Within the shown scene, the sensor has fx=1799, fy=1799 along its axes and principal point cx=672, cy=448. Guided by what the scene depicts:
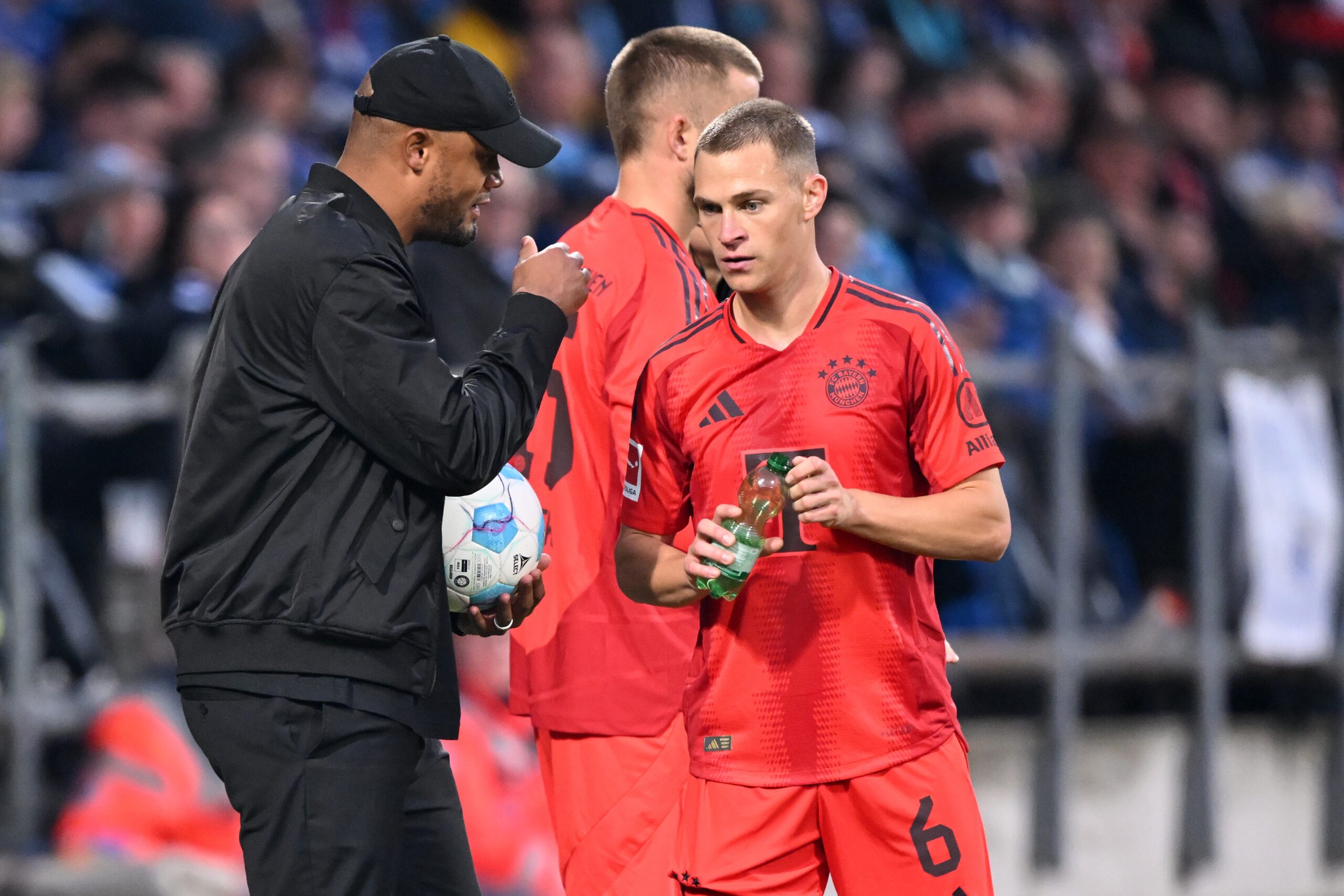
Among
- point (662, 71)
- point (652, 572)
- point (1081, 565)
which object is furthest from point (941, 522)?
point (1081, 565)

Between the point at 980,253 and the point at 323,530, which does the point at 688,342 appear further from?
the point at 980,253

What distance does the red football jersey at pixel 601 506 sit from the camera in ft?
13.6

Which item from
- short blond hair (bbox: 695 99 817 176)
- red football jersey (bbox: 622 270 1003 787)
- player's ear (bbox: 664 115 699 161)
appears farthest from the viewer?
player's ear (bbox: 664 115 699 161)

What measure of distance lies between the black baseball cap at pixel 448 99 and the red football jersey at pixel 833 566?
2.05ft

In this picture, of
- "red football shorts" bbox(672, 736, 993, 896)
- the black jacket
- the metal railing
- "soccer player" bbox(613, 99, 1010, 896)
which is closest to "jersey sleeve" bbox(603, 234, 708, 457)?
"soccer player" bbox(613, 99, 1010, 896)

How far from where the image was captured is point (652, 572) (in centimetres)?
369

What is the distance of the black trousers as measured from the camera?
10.6ft

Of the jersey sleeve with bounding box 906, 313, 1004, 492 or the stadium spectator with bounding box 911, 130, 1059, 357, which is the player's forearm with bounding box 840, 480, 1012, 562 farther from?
the stadium spectator with bounding box 911, 130, 1059, 357

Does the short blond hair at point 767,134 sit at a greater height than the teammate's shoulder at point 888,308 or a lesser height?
greater

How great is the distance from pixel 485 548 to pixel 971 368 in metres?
4.08

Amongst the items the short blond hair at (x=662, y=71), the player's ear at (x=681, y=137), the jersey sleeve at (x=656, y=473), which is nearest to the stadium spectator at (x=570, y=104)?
the short blond hair at (x=662, y=71)

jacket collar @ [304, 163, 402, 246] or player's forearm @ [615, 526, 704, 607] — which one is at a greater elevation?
jacket collar @ [304, 163, 402, 246]

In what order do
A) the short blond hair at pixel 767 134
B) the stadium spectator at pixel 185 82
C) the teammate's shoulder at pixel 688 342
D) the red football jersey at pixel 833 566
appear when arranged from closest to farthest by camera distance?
the red football jersey at pixel 833 566
the short blond hair at pixel 767 134
the teammate's shoulder at pixel 688 342
the stadium spectator at pixel 185 82

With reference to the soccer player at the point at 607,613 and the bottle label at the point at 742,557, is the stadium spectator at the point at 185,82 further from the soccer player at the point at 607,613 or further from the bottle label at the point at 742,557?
the bottle label at the point at 742,557
